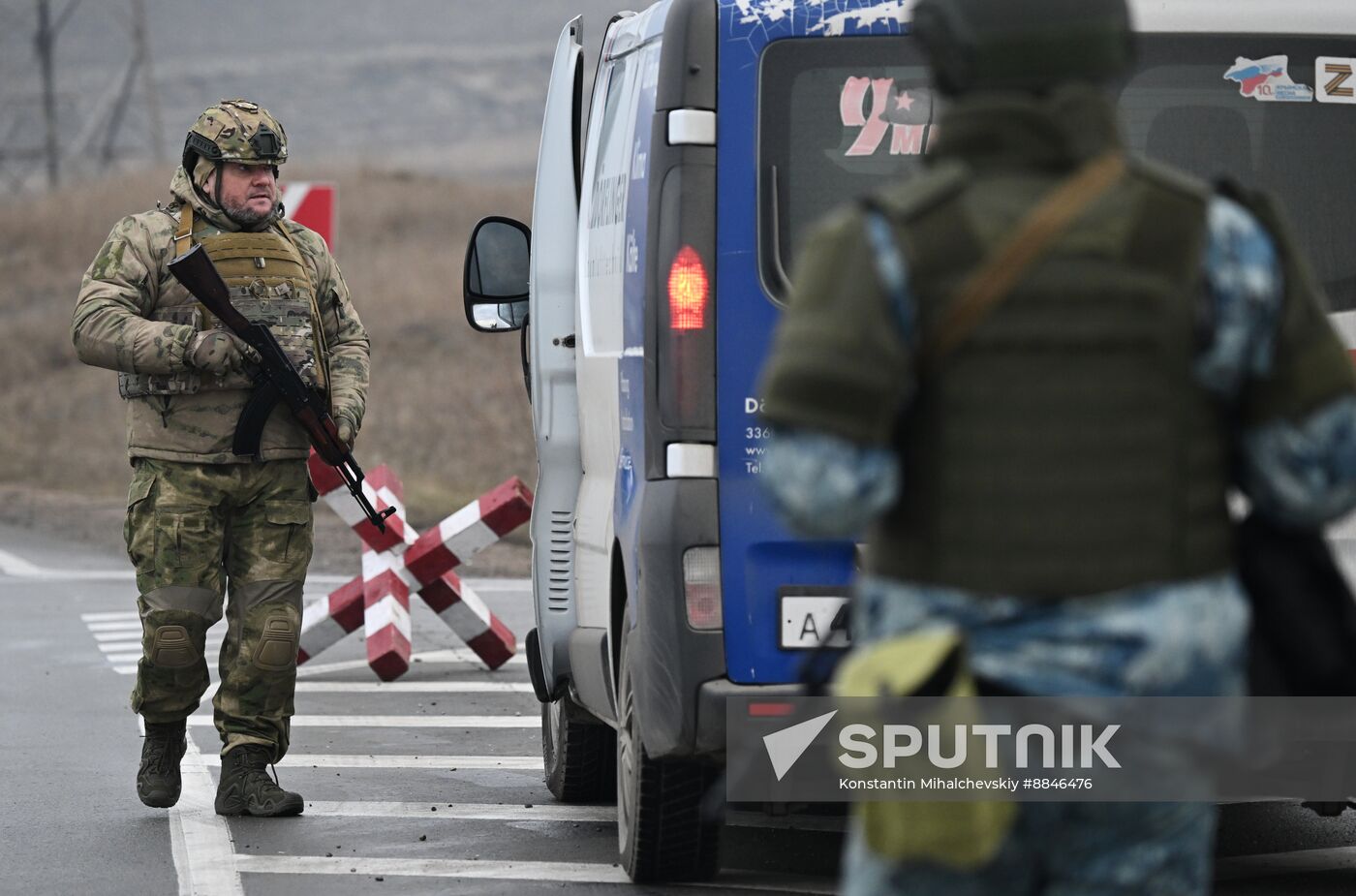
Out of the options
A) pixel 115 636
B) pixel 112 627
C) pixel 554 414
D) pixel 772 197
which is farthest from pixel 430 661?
pixel 772 197

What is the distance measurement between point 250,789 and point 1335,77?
362 cm

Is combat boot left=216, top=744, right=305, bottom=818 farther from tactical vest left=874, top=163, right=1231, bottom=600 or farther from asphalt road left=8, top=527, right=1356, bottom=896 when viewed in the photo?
tactical vest left=874, top=163, right=1231, bottom=600

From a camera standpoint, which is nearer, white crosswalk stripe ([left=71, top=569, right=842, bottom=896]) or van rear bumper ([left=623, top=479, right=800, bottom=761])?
van rear bumper ([left=623, top=479, right=800, bottom=761])

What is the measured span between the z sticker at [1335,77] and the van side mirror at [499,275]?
2.67 m

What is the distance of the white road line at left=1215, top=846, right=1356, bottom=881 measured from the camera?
6.22m

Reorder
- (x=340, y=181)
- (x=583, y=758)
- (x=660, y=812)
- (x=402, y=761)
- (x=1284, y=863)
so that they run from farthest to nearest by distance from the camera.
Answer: (x=340, y=181) < (x=402, y=761) < (x=583, y=758) < (x=1284, y=863) < (x=660, y=812)

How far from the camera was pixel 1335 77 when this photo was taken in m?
5.44

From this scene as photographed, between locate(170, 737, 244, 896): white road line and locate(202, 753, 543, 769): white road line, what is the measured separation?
16.4 inches

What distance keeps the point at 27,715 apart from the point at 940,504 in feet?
23.2

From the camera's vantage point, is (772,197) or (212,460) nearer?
(772,197)

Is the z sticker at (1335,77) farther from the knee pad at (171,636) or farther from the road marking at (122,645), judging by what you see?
the road marking at (122,645)

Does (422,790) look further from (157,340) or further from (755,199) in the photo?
(755,199)

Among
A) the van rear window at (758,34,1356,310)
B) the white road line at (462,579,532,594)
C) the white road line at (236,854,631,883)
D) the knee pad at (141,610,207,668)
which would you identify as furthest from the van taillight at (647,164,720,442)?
the white road line at (462,579,532,594)

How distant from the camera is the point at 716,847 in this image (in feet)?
19.2
